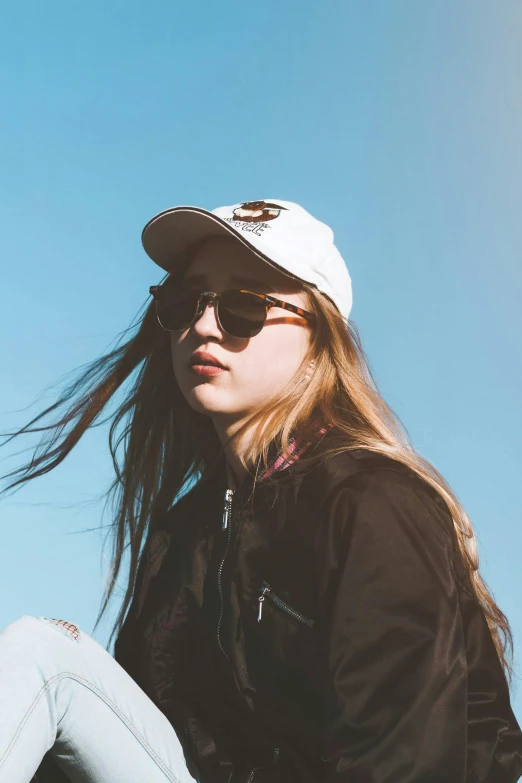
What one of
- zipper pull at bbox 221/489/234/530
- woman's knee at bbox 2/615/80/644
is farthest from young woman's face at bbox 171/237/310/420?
woman's knee at bbox 2/615/80/644

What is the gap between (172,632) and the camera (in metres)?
3.53

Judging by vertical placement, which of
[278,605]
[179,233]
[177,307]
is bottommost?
[278,605]

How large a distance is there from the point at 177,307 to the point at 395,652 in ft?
5.46

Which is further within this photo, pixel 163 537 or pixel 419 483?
pixel 163 537

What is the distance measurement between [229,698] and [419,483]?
100 cm

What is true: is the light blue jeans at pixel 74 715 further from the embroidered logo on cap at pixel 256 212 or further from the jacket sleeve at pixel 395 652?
the embroidered logo on cap at pixel 256 212

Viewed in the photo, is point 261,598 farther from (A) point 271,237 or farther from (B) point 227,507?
(A) point 271,237

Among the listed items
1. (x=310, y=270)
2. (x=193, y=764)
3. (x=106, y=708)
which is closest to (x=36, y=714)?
(x=106, y=708)

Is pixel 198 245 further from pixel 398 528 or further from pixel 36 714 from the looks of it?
pixel 36 714

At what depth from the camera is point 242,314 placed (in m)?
3.43

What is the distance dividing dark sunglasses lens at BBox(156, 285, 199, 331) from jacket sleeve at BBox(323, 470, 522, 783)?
1.09m

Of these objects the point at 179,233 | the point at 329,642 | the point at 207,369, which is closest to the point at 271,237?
the point at 179,233

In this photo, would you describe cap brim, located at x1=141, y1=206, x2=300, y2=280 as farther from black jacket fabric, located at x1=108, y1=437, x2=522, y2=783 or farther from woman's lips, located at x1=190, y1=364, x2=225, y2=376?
black jacket fabric, located at x1=108, y1=437, x2=522, y2=783

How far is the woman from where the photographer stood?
99.0 inches
